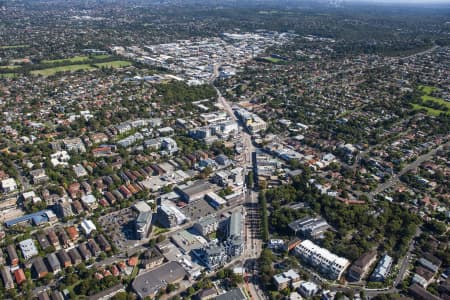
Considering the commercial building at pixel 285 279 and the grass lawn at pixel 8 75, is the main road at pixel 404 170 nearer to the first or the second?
the commercial building at pixel 285 279

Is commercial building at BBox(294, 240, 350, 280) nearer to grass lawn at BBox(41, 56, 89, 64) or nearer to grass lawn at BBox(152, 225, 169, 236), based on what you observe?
grass lawn at BBox(152, 225, 169, 236)

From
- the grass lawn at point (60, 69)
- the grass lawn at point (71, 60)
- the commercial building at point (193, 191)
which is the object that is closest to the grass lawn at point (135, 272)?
the commercial building at point (193, 191)

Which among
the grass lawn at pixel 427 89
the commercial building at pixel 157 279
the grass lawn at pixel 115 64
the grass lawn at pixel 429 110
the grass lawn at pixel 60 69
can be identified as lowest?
the commercial building at pixel 157 279

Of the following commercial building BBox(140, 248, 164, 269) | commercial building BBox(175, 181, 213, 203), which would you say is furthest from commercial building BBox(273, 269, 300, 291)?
commercial building BBox(175, 181, 213, 203)

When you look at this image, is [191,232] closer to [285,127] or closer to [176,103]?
[285,127]

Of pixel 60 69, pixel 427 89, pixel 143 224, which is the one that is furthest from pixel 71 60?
pixel 427 89

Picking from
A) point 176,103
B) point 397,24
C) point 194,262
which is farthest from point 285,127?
point 397,24

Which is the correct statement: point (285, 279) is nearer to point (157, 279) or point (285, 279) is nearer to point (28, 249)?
point (157, 279)

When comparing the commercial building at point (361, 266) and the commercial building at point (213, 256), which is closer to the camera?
the commercial building at point (361, 266)
